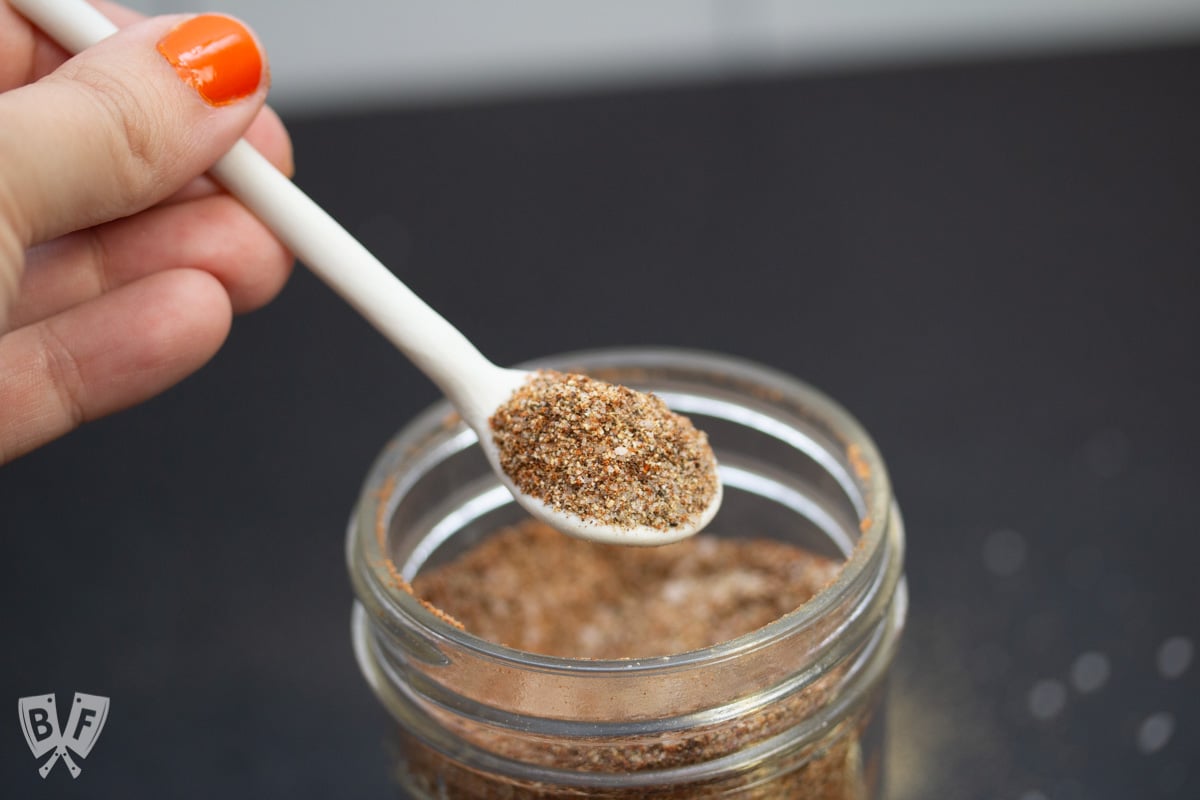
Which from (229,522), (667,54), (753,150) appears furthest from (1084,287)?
(667,54)

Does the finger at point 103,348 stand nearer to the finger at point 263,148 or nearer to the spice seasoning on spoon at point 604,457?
the finger at point 263,148

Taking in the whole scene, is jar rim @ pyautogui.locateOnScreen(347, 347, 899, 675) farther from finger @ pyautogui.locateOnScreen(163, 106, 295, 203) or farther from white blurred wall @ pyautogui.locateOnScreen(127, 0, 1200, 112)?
white blurred wall @ pyautogui.locateOnScreen(127, 0, 1200, 112)

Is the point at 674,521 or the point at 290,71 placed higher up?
the point at 674,521

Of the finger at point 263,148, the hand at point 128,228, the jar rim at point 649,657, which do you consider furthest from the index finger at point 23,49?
the jar rim at point 649,657

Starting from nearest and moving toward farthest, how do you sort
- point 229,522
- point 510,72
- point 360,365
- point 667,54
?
1. point 229,522
2. point 360,365
3. point 510,72
4. point 667,54

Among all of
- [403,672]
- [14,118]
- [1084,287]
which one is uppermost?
[14,118]

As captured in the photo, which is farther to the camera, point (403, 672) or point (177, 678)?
point (177, 678)

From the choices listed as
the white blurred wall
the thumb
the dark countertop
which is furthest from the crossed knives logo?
the white blurred wall

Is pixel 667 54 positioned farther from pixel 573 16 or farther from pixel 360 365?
pixel 360 365
